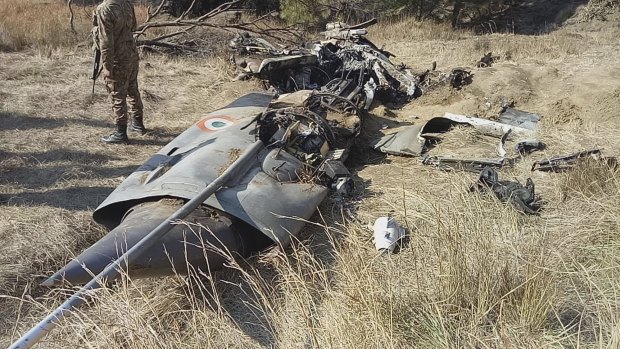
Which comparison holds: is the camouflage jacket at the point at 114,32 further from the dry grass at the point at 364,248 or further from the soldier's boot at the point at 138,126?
the dry grass at the point at 364,248

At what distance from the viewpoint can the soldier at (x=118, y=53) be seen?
6.36 m

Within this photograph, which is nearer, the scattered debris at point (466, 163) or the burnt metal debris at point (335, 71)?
the scattered debris at point (466, 163)

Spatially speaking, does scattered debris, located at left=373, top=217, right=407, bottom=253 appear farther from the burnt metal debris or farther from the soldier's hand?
the burnt metal debris

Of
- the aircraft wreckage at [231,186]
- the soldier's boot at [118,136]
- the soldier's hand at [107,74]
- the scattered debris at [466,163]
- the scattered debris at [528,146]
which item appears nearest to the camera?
the aircraft wreckage at [231,186]

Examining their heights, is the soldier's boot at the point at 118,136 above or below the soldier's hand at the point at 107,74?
below

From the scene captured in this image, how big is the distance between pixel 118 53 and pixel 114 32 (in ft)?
0.87

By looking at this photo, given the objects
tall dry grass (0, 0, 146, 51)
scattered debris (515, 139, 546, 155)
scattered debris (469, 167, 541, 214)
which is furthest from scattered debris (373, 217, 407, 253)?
tall dry grass (0, 0, 146, 51)

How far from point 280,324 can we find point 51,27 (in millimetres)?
11786

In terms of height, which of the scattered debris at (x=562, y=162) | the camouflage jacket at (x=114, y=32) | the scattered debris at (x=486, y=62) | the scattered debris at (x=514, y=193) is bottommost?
the scattered debris at (x=486, y=62)

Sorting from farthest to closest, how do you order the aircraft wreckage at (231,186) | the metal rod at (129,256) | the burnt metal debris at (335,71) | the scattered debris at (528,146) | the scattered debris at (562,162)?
the burnt metal debris at (335,71) < the scattered debris at (528,146) < the scattered debris at (562,162) < the aircraft wreckage at (231,186) < the metal rod at (129,256)

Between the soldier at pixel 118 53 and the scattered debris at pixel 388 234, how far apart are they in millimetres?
4159

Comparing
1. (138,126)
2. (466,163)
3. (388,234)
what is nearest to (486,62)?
(466,163)

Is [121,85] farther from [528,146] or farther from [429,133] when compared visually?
[528,146]

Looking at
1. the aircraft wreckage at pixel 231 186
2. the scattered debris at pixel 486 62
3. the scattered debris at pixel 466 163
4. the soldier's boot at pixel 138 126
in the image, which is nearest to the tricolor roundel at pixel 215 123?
the aircraft wreckage at pixel 231 186
